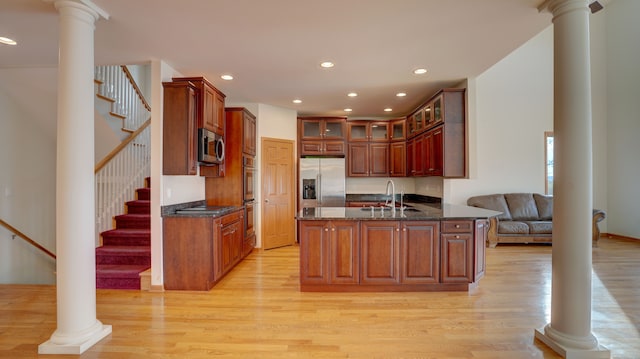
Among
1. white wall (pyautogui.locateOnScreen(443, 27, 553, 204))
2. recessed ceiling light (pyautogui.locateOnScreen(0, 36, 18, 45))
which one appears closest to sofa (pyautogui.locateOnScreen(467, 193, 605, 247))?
→ white wall (pyautogui.locateOnScreen(443, 27, 553, 204))

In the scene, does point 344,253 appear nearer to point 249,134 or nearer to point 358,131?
point 249,134

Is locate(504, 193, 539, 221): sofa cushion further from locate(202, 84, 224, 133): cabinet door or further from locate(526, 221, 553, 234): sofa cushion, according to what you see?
locate(202, 84, 224, 133): cabinet door

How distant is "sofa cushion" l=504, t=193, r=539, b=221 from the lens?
598cm

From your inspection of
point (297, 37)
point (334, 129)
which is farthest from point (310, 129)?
point (297, 37)

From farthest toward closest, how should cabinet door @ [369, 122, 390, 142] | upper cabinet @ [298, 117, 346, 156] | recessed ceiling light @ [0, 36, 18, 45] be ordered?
1. cabinet door @ [369, 122, 390, 142]
2. upper cabinet @ [298, 117, 346, 156]
3. recessed ceiling light @ [0, 36, 18, 45]

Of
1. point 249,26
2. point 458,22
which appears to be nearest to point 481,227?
point 458,22

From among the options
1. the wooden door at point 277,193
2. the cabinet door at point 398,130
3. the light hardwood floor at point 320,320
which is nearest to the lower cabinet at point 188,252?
the light hardwood floor at point 320,320

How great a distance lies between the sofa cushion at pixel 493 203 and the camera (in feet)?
19.6

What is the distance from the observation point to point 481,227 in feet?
11.6

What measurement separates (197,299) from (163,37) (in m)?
2.73

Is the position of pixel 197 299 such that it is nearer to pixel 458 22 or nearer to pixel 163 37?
pixel 163 37

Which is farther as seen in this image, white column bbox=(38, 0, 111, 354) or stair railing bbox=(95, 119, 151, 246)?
stair railing bbox=(95, 119, 151, 246)

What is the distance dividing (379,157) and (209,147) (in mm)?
3841

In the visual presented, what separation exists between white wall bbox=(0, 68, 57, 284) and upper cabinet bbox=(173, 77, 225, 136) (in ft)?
Answer: 8.12
